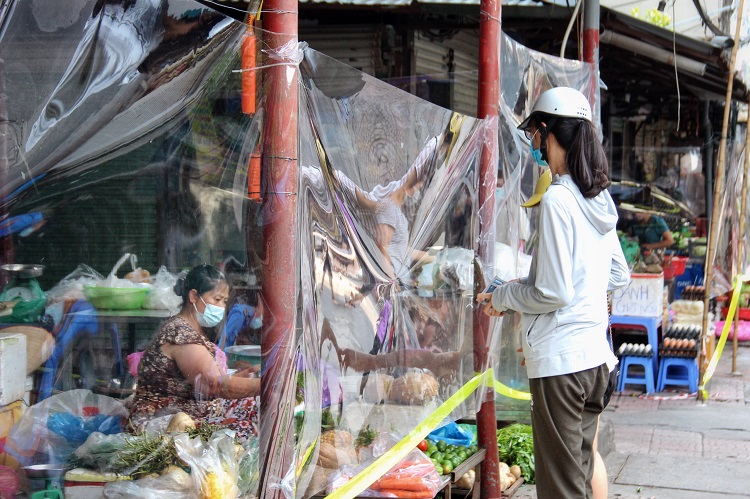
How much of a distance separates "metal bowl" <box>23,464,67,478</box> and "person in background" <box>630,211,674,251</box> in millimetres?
8681

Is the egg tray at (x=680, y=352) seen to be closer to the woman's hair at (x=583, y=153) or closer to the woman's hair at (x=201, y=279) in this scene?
the woman's hair at (x=583, y=153)

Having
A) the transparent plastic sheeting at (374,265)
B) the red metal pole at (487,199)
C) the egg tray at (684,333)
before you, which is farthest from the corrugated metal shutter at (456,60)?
the transparent plastic sheeting at (374,265)

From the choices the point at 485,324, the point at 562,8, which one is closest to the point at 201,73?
the point at 485,324

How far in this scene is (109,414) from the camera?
289 cm

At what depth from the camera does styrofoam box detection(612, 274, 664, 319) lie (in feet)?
26.6

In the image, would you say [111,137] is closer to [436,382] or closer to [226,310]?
[226,310]

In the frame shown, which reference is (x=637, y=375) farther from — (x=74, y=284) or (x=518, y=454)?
Result: (x=74, y=284)

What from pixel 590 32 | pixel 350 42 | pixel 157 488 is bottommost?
pixel 157 488

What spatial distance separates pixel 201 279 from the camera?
2520 millimetres

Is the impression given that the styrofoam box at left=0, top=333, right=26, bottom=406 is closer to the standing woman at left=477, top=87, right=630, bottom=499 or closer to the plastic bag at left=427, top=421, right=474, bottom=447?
→ the standing woman at left=477, top=87, right=630, bottom=499

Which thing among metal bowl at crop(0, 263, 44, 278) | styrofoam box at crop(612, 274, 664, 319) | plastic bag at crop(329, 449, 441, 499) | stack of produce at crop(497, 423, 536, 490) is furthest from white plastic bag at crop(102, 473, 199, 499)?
styrofoam box at crop(612, 274, 664, 319)

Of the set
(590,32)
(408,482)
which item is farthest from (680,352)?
(408,482)

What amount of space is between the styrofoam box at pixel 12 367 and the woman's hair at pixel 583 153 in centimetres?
210

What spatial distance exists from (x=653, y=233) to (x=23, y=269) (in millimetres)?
9406
